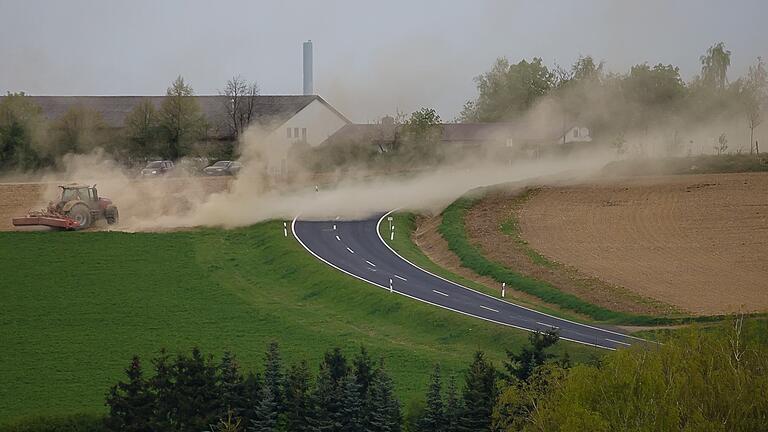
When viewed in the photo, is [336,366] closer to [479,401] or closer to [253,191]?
[479,401]

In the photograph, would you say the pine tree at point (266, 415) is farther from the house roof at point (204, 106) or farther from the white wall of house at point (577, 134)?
the white wall of house at point (577, 134)

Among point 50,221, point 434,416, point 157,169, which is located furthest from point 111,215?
point 434,416

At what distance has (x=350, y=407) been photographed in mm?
31984

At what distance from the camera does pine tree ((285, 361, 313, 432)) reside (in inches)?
1267

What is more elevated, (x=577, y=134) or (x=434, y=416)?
(x=577, y=134)

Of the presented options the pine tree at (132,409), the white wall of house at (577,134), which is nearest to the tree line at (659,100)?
the white wall of house at (577,134)

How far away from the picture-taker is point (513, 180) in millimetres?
93438

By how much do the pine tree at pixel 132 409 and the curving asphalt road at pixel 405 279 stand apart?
54.8 ft

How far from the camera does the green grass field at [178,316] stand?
40.5 m

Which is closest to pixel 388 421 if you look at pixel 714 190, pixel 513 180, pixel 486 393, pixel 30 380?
pixel 486 393

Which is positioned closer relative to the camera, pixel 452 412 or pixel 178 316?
pixel 452 412

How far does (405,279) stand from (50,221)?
80.7 feet

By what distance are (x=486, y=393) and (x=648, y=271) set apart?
27035 mm

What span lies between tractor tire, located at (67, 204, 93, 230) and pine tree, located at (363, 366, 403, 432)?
135 feet
